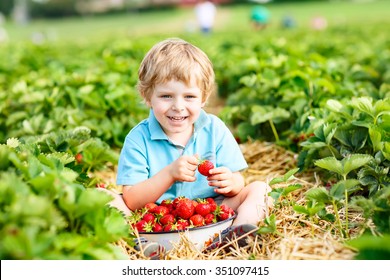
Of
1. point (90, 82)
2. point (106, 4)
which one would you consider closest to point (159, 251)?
point (90, 82)

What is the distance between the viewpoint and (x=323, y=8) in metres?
47.5

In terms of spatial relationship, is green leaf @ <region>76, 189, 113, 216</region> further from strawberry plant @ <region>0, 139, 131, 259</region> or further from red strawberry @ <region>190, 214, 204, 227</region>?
red strawberry @ <region>190, 214, 204, 227</region>

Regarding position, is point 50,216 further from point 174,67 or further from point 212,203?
point 174,67

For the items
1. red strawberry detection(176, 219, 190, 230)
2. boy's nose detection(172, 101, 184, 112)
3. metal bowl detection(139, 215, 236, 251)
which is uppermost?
boy's nose detection(172, 101, 184, 112)

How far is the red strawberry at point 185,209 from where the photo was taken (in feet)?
9.90

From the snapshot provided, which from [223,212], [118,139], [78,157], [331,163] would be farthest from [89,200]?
[118,139]

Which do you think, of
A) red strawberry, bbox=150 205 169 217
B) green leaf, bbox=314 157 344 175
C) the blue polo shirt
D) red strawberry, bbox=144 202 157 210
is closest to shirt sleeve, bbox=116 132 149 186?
the blue polo shirt

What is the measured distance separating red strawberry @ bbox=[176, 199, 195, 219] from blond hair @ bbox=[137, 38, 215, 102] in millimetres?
663

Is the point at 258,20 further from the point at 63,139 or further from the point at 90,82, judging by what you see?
the point at 63,139

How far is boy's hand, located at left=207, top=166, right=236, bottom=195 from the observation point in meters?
3.17

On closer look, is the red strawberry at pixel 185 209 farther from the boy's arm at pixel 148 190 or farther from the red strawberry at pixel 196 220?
the boy's arm at pixel 148 190

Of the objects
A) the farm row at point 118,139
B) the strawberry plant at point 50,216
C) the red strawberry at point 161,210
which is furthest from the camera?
the red strawberry at point 161,210

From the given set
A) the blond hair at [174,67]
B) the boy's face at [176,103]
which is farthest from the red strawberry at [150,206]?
the blond hair at [174,67]

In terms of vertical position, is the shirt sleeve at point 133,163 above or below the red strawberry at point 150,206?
above
